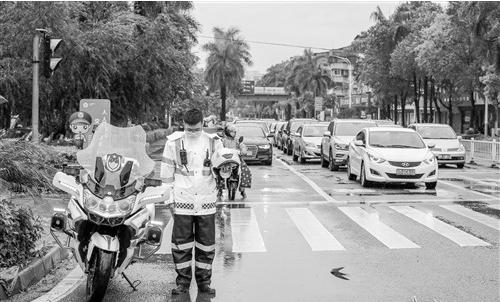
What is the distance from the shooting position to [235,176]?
1352 centimetres

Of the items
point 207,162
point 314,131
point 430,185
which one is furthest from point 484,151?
point 207,162

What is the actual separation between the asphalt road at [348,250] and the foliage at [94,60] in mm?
10289

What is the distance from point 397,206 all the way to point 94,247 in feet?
26.7

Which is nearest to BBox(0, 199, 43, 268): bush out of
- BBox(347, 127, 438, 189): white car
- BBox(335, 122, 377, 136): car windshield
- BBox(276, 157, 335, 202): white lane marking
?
BBox(276, 157, 335, 202): white lane marking

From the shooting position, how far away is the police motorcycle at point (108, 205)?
19.0 ft

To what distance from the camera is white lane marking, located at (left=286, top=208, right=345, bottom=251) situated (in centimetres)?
883

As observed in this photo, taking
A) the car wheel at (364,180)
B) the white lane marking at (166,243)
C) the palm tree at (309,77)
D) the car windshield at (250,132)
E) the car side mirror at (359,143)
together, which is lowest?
the white lane marking at (166,243)

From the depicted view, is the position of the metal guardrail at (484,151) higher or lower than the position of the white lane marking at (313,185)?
higher

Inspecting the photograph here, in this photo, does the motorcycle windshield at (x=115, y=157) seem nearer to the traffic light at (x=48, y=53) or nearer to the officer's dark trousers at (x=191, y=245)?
the officer's dark trousers at (x=191, y=245)

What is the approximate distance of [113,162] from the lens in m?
6.06

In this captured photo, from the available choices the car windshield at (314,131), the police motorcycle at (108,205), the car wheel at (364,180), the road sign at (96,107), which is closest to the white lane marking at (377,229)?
the car wheel at (364,180)

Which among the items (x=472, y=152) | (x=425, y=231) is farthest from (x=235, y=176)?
(x=472, y=152)

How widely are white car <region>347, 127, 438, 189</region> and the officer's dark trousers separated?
987cm

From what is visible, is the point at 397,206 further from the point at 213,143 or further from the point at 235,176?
the point at 213,143
